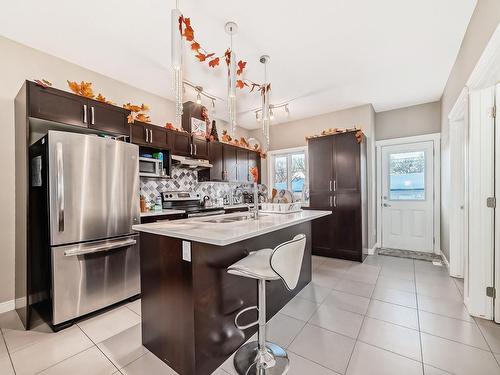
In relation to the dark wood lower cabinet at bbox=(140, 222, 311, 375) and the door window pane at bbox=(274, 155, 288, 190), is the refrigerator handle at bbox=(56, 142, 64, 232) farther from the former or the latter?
the door window pane at bbox=(274, 155, 288, 190)

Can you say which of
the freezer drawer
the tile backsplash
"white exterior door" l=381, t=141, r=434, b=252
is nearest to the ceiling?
"white exterior door" l=381, t=141, r=434, b=252

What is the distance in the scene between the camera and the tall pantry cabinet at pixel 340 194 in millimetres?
3809

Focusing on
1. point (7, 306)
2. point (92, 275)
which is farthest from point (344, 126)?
point (7, 306)

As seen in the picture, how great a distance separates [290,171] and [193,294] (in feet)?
14.0

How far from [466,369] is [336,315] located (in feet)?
2.99

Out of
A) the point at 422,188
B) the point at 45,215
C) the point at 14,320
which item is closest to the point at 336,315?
the point at 45,215

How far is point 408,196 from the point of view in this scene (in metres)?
4.32

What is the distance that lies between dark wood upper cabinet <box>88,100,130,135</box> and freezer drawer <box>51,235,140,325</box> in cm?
125

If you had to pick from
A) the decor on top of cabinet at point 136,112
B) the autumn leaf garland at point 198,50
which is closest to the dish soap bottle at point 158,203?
the decor on top of cabinet at point 136,112

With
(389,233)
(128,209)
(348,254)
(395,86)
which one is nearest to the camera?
(128,209)

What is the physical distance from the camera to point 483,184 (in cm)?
207

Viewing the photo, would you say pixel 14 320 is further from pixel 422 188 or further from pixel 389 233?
pixel 422 188

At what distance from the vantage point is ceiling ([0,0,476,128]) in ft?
6.53

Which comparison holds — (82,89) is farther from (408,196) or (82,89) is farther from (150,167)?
(408,196)
